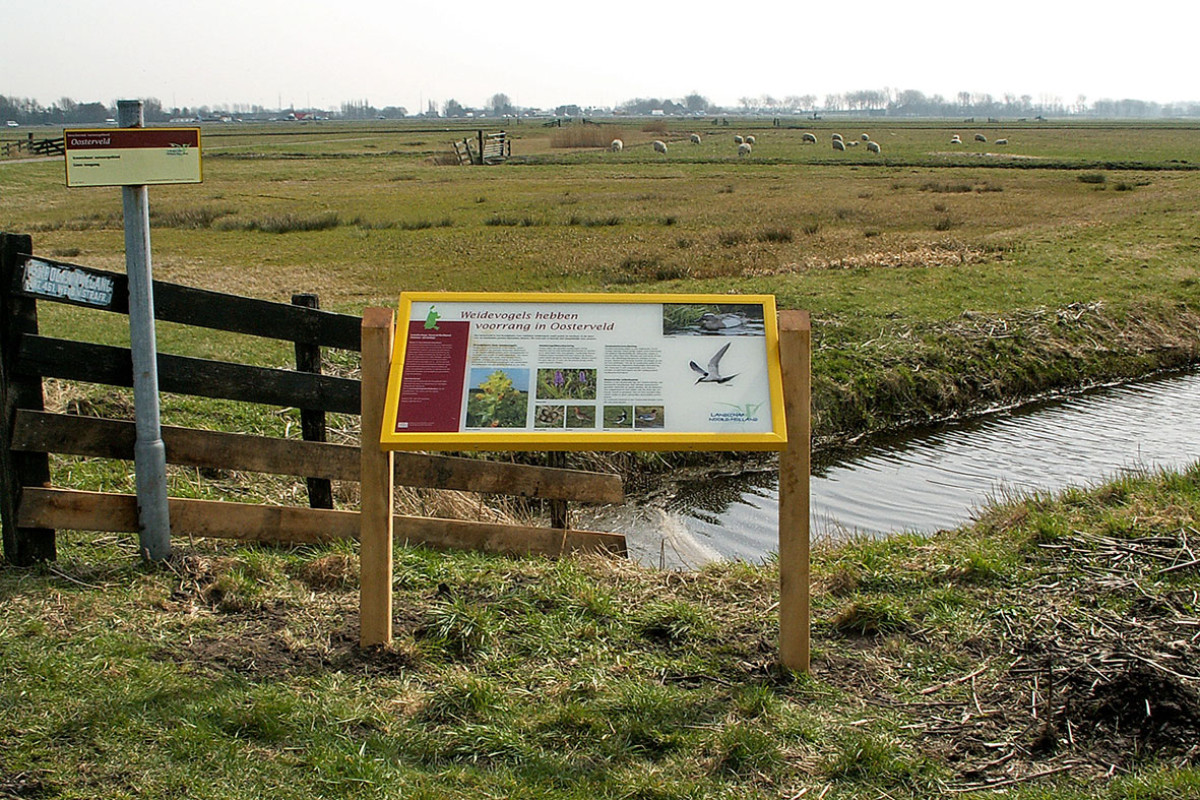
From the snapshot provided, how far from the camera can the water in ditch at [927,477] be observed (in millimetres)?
10039

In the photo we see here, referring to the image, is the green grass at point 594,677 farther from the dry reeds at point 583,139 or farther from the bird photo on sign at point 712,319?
the dry reeds at point 583,139

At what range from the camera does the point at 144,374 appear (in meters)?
5.89

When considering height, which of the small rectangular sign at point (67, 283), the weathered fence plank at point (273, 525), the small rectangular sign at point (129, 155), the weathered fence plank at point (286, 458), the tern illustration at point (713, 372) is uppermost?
the small rectangular sign at point (129, 155)

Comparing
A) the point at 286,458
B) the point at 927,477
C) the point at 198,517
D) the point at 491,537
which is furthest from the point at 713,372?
the point at 927,477

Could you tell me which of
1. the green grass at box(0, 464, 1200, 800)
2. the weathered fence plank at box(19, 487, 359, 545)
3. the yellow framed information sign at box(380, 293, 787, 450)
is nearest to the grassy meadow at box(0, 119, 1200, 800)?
the green grass at box(0, 464, 1200, 800)

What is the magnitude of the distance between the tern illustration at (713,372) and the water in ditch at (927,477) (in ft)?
10.2

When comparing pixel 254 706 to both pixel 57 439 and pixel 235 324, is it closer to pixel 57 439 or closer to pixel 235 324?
pixel 57 439

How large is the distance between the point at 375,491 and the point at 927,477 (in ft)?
26.8

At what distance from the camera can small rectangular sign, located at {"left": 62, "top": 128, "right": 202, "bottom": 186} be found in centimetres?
548

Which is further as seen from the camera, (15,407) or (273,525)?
(273,525)

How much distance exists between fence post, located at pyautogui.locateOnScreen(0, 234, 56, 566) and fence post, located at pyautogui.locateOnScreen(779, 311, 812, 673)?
12.8ft

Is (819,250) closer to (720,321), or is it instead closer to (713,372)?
(720,321)

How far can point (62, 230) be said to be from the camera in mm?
30234

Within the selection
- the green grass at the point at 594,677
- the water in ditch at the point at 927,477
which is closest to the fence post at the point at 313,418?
the green grass at the point at 594,677
